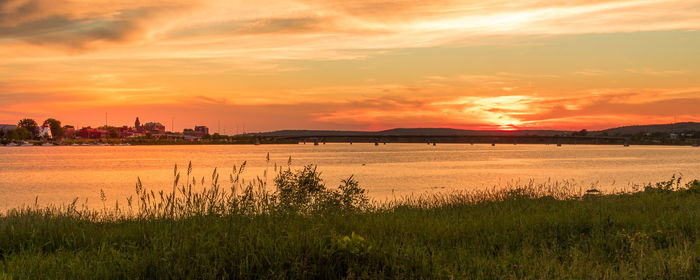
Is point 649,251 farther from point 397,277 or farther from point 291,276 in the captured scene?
point 291,276

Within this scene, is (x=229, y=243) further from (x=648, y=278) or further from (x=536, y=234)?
(x=536, y=234)

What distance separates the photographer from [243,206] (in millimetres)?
13289

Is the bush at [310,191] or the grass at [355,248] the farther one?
the bush at [310,191]

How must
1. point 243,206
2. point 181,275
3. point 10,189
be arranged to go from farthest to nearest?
point 10,189
point 243,206
point 181,275

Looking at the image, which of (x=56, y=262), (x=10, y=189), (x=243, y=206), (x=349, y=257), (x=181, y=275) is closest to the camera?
(x=181, y=275)

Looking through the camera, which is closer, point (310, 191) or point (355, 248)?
point (355, 248)

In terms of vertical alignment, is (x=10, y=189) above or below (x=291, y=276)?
below

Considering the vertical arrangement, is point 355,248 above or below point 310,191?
above

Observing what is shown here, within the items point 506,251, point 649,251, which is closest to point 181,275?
point 506,251

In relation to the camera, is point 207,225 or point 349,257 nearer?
point 349,257

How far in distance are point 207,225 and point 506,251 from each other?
6289 mm

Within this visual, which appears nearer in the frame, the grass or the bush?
the grass

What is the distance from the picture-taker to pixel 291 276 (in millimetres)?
8688

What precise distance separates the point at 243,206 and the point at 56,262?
14.1 feet
